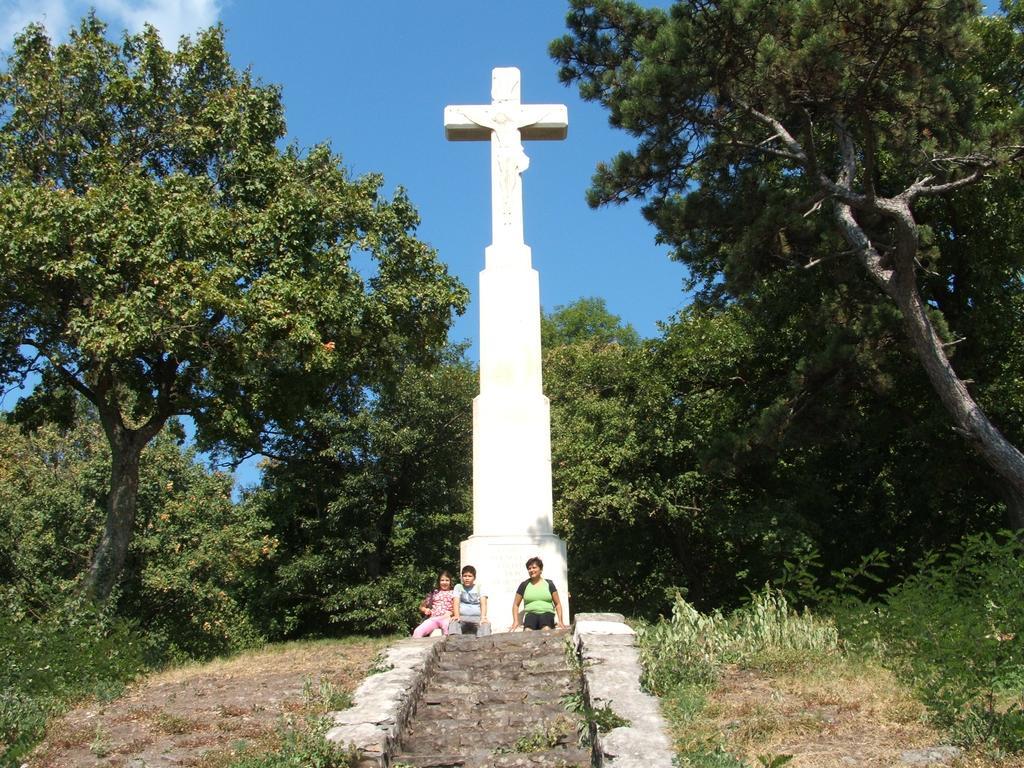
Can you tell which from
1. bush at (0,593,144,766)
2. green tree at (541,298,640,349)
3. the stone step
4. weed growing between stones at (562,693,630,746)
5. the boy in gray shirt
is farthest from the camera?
green tree at (541,298,640,349)

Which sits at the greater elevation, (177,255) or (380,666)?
(177,255)

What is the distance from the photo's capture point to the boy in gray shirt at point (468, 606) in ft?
41.4

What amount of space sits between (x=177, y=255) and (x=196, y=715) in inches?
335

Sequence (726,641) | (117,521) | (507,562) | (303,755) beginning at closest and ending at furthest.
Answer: (303,755)
(726,641)
(507,562)
(117,521)

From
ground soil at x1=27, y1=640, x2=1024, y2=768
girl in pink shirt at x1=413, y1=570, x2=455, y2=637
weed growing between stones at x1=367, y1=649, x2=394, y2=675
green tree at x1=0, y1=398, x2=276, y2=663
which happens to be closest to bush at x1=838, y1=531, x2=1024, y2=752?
ground soil at x1=27, y1=640, x2=1024, y2=768

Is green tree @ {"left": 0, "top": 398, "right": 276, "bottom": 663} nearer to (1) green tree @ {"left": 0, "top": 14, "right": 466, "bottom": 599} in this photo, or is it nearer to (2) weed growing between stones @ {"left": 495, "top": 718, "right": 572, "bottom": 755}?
(1) green tree @ {"left": 0, "top": 14, "right": 466, "bottom": 599}

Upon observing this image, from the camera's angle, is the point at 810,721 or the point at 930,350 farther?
the point at 930,350

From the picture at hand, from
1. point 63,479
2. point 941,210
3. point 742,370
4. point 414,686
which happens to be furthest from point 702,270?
point 63,479

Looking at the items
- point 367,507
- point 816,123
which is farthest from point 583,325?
point 816,123

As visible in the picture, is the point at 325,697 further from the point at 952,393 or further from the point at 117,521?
the point at 952,393

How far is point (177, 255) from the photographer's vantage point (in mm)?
15914

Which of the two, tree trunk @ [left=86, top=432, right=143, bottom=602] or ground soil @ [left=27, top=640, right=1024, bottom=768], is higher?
tree trunk @ [left=86, top=432, right=143, bottom=602]

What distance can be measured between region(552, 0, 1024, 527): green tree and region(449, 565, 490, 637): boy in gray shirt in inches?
246

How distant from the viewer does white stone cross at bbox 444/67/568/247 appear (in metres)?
15.1
